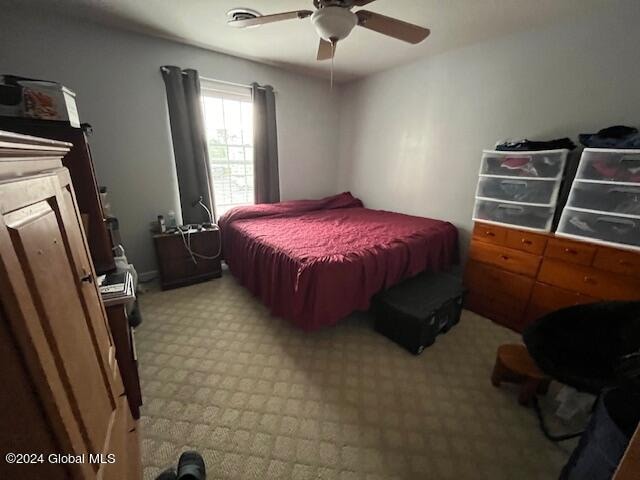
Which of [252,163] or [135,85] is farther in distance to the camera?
[252,163]

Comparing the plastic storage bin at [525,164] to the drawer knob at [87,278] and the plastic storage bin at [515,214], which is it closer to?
the plastic storage bin at [515,214]

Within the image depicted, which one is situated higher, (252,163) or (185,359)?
(252,163)

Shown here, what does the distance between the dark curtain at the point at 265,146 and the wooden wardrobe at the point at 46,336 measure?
98.6 inches

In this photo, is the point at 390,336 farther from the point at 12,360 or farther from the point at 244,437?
the point at 12,360

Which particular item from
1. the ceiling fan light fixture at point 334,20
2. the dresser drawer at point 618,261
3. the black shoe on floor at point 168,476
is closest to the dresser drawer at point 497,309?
the dresser drawer at point 618,261

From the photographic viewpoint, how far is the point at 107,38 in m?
2.26

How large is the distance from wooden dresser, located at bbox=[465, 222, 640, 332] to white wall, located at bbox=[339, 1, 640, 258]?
20.8 inches

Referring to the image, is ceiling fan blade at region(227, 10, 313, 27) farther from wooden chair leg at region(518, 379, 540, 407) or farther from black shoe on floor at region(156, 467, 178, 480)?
wooden chair leg at region(518, 379, 540, 407)

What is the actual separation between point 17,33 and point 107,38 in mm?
568

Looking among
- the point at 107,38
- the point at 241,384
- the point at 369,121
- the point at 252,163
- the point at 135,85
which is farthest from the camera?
the point at 369,121

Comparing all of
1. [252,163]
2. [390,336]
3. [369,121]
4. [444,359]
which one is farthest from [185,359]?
[369,121]

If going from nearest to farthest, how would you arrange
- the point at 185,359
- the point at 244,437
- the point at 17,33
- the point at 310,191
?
the point at 244,437 → the point at 185,359 → the point at 17,33 → the point at 310,191

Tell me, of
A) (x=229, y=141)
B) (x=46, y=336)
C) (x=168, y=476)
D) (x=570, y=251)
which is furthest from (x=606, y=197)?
(x=229, y=141)

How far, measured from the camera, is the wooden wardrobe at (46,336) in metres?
0.42
